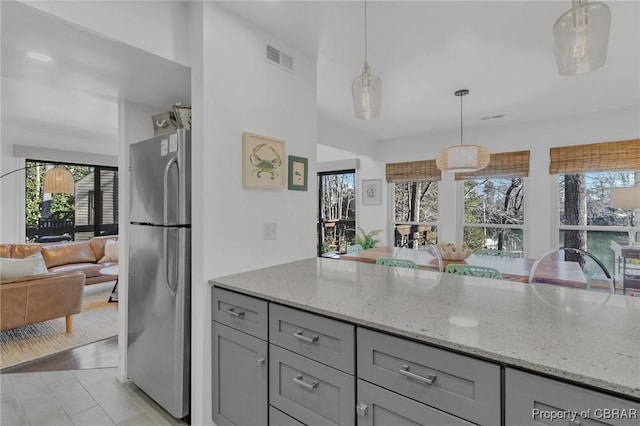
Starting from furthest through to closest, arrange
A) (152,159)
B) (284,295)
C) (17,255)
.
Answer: (17,255) → (152,159) → (284,295)

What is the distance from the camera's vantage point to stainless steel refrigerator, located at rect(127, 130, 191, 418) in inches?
73.4

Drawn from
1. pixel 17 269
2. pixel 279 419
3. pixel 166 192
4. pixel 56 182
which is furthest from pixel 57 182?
pixel 279 419

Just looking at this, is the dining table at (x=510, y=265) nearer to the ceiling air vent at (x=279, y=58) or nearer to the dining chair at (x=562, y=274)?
the dining chair at (x=562, y=274)

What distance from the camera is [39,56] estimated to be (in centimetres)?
187

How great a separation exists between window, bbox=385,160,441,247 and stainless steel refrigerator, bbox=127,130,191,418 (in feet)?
14.4

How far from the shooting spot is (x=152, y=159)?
204cm

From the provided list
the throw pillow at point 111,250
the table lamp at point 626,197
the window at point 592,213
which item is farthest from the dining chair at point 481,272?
the throw pillow at point 111,250

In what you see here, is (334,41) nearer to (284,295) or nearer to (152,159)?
(152,159)

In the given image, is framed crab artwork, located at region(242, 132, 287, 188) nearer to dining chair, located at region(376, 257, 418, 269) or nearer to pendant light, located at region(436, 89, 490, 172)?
dining chair, located at region(376, 257, 418, 269)

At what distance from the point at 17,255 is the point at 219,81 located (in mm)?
4379

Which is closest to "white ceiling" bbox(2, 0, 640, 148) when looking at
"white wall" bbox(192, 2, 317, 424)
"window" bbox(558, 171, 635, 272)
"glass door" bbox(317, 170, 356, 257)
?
"white wall" bbox(192, 2, 317, 424)

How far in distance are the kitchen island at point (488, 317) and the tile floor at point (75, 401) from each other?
111cm

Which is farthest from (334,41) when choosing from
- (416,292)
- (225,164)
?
(416,292)

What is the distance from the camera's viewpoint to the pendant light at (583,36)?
115 centimetres
